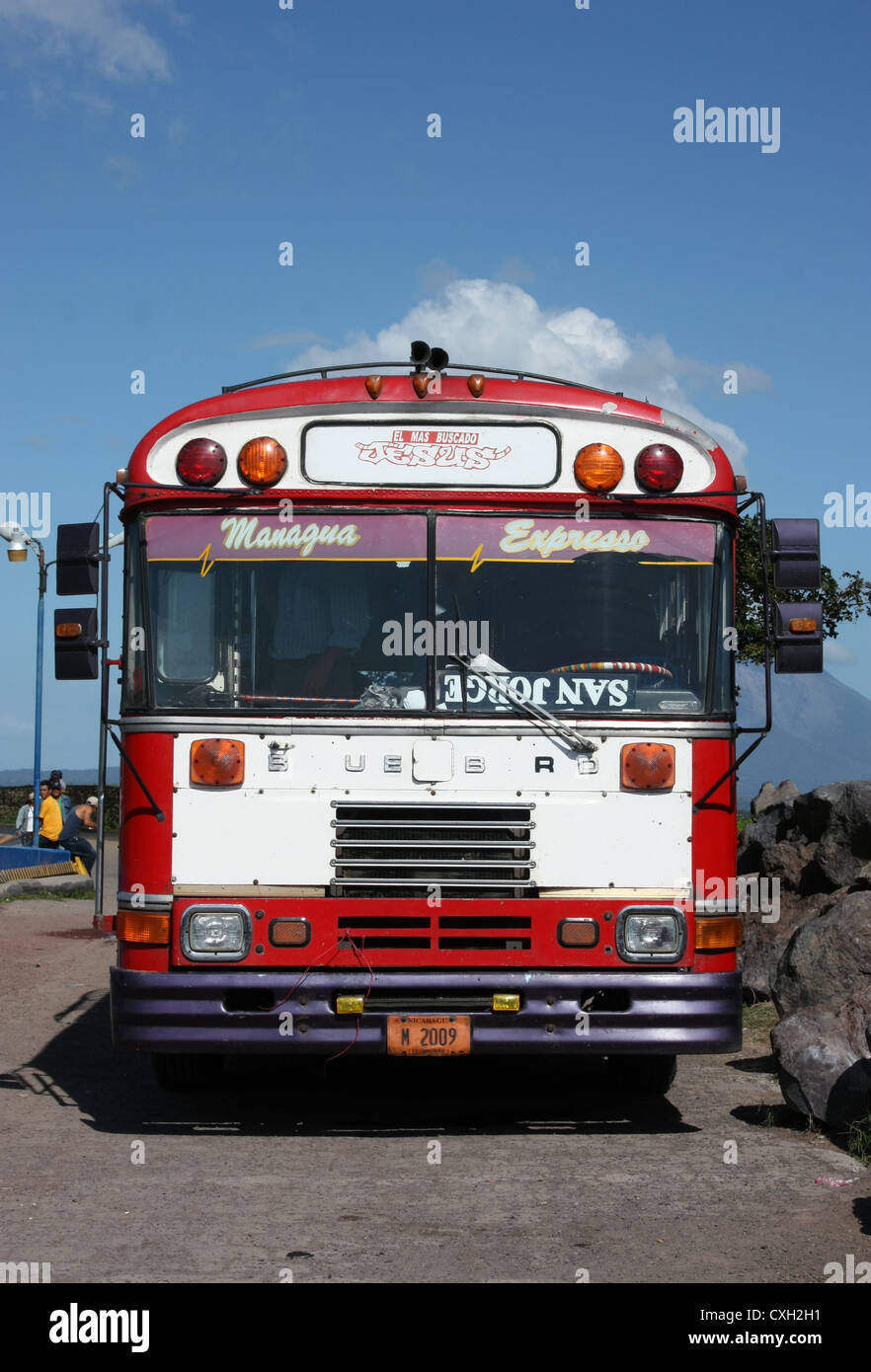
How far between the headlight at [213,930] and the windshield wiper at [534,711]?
4.84 ft

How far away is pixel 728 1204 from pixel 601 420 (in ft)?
11.4

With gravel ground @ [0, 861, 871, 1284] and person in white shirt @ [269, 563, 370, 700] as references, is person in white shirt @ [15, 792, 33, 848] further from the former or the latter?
person in white shirt @ [269, 563, 370, 700]

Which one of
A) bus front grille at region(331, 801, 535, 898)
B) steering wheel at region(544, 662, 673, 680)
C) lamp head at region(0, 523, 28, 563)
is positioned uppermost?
lamp head at region(0, 523, 28, 563)

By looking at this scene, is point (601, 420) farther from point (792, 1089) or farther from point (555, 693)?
point (792, 1089)

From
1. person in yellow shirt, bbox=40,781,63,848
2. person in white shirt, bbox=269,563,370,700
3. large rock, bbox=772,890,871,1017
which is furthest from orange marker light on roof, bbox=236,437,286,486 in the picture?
person in yellow shirt, bbox=40,781,63,848

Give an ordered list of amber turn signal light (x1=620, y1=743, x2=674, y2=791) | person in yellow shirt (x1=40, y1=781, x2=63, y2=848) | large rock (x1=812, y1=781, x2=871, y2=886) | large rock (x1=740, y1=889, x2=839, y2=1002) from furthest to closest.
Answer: person in yellow shirt (x1=40, y1=781, x2=63, y2=848)
large rock (x1=812, y1=781, x2=871, y2=886)
large rock (x1=740, y1=889, x2=839, y2=1002)
amber turn signal light (x1=620, y1=743, x2=674, y2=791)

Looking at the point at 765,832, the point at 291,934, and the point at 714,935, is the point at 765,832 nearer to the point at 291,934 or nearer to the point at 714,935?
the point at 714,935

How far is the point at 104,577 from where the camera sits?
24.5 ft

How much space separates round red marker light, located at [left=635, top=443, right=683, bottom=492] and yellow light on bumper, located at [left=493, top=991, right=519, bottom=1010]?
236 cm

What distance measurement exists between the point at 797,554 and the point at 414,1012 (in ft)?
8.75

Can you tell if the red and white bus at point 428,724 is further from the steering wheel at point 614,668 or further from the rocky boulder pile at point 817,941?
the rocky boulder pile at point 817,941

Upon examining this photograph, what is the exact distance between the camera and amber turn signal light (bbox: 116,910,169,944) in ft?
23.4

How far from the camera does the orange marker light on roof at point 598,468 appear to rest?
742cm
